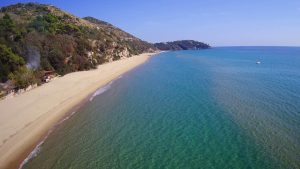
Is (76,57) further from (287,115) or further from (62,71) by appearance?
(287,115)

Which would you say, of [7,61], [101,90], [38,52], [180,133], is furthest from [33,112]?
[38,52]

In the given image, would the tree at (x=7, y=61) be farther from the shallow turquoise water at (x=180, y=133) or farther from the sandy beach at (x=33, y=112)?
the shallow turquoise water at (x=180, y=133)

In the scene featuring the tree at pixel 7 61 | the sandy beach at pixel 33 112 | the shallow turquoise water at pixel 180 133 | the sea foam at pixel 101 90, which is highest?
the tree at pixel 7 61

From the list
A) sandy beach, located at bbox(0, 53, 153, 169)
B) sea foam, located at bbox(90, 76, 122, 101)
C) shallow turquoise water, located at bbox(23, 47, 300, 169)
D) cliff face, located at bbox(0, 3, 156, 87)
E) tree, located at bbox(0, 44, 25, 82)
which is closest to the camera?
shallow turquoise water, located at bbox(23, 47, 300, 169)

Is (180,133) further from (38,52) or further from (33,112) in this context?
(38,52)

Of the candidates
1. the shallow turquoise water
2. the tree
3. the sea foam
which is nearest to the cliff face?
the tree

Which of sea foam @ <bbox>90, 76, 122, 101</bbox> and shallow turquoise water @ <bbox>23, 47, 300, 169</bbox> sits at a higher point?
shallow turquoise water @ <bbox>23, 47, 300, 169</bbox>

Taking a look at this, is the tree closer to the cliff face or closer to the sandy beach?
the cliff face

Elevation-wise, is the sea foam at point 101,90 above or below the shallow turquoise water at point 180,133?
below

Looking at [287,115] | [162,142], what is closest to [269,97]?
[287,115]

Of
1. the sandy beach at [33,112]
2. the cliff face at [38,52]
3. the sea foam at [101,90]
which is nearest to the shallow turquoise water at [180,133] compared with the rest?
the sea foam at [101,90]

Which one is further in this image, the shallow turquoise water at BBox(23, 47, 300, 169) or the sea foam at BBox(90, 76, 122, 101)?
the sea foam at BBox(90, 76, 122, 101)
